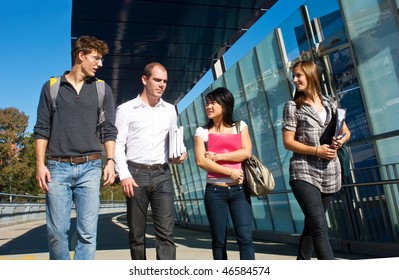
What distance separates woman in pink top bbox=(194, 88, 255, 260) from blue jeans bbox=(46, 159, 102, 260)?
3.24ft

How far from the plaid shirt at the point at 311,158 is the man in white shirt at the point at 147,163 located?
0.92 metres

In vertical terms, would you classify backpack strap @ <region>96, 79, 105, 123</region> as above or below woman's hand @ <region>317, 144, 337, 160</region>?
above

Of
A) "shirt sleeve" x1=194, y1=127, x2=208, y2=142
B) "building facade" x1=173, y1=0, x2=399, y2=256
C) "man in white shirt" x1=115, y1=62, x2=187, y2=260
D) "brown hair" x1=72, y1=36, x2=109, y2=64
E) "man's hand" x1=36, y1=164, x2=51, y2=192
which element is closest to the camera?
"man's hand" x1=36, y1=164, x2=51, y2=192

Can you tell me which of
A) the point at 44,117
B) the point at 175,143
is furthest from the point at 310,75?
the point at 44,117

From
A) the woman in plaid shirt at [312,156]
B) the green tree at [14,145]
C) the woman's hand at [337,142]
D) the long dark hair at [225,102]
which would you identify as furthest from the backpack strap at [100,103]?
the green tree at [14,145]

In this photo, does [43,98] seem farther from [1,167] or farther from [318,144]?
[1,167]

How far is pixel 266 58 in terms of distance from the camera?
31.3 ft

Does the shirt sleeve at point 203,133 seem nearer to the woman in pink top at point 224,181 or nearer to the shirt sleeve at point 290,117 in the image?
the woman in pink top at point 224,181

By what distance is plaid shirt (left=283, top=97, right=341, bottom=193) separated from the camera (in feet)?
12.5

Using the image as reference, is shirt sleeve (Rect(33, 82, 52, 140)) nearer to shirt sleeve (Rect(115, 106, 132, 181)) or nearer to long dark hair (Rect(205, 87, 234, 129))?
shirt sleeve (Rect(115, 106, 132, 181))

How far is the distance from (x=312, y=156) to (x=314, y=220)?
510 mm

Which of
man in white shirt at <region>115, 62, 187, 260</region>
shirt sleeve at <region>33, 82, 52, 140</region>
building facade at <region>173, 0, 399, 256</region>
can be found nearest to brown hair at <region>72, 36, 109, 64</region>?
shirt sleeve at <region>33, 82, 52, 140</region>

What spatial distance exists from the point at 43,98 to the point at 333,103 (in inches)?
91.7

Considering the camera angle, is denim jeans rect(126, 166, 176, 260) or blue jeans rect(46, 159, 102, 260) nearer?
blue jeans rect(46, 159, 102, 260)
